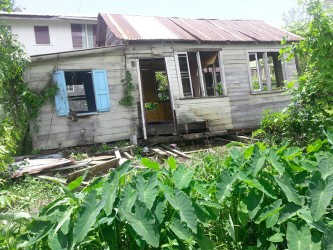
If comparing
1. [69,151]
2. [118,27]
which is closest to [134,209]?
[69,151]

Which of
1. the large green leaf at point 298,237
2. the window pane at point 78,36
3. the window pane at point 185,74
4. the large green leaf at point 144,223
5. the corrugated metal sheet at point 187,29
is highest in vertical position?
the window pane at point 78,36

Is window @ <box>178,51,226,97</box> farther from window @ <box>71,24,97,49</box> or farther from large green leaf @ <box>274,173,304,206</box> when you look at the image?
window @ <box>71,24,97,49</box>

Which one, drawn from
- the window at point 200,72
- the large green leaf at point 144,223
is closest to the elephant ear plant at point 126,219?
the large green leaf at point 144,223

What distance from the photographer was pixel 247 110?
1129 cm

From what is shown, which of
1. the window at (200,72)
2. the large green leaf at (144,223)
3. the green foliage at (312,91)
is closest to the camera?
the large green leaf at (144,223)

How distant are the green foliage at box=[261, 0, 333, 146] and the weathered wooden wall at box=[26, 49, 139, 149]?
5.42 metres

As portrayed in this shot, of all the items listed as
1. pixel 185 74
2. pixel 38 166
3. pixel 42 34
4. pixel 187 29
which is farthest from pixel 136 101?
pixel 42 34

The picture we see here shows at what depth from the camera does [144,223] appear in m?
1.39

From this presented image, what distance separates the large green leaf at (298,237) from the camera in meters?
1.42

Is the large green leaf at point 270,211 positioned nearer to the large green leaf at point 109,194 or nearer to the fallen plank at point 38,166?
the large green leaf at point 109,194

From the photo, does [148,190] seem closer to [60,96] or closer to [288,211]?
[288,211]

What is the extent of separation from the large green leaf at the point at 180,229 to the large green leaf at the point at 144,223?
0.34 feet

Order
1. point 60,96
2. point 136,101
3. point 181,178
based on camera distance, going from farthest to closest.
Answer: point 136,101 < point 60,96 < point 181,178

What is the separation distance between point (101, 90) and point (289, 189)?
820cm
